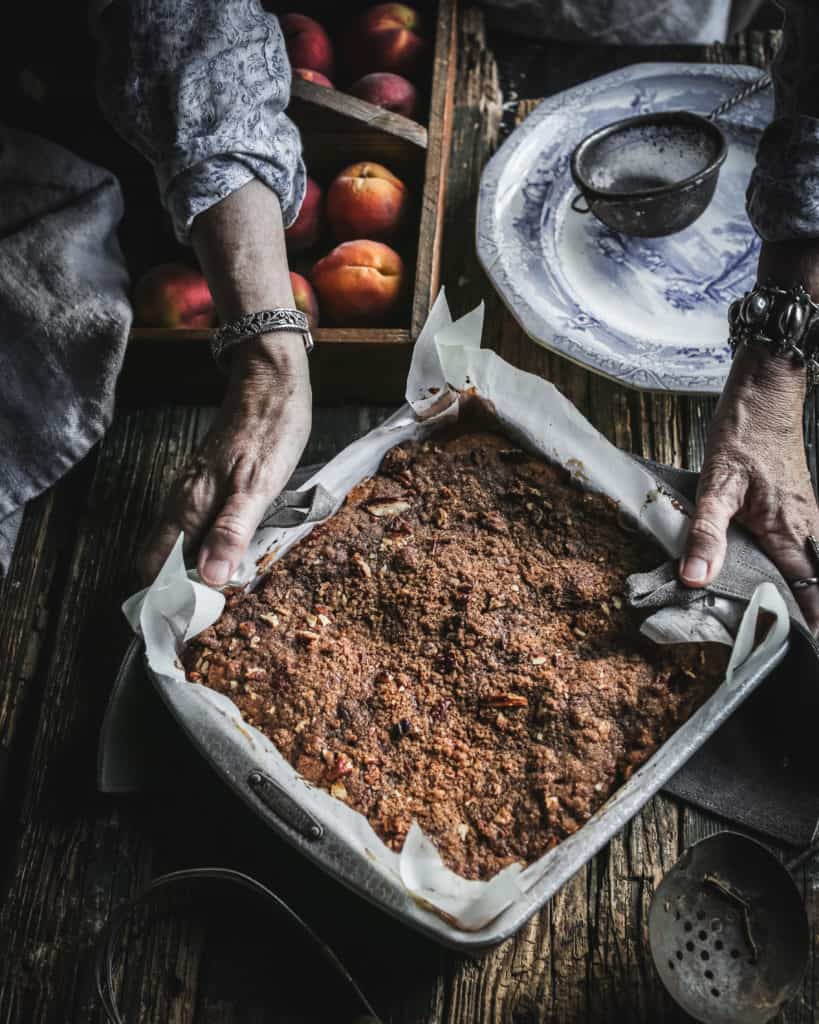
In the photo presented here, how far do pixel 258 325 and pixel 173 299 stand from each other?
0.92 feet

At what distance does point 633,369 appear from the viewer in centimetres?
157

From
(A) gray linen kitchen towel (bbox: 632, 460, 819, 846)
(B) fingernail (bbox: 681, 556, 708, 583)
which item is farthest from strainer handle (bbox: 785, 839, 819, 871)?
(B) fingernail (bbox: 681, 556, 708, 583)

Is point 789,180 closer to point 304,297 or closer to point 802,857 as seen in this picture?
point 304,297

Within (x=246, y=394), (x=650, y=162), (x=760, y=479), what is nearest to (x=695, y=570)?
(x=760, y=479)

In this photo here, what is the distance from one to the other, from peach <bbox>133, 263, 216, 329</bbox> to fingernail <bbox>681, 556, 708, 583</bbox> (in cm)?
89

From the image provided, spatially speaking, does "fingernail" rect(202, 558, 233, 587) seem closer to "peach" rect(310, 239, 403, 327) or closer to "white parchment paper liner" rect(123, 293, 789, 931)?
"white parchment paper liner" rect(123, 293, 789, 931)

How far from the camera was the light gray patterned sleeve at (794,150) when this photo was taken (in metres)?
1.30

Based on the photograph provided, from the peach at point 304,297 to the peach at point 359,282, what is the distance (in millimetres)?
34

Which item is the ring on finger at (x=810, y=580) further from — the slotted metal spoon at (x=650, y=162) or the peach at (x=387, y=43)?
the peach at (x=387, y=43)

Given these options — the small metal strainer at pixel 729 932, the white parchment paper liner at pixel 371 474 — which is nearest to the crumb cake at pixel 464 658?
the white parchment paper liner at pixel 371 474

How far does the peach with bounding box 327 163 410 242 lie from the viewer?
5.53ft

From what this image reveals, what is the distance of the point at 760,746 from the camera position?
129 centimetres

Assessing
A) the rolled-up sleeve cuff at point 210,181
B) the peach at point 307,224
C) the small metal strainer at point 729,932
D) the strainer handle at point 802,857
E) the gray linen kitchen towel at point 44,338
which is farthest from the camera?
the peach at point 307,224

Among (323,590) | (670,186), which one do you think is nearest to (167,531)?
(323,590)
